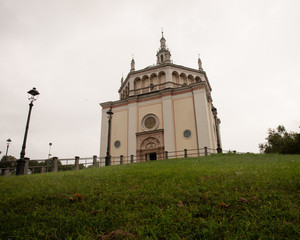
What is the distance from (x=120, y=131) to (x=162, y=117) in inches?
232

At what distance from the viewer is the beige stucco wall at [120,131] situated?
26.2 m

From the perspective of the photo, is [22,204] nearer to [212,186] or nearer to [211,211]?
[211,211]

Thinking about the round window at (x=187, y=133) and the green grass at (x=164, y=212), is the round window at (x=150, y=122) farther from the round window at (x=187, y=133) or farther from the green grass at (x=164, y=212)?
the green grass at (x=164, y=212)

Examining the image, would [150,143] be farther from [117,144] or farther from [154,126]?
[117,144]

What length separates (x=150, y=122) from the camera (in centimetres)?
2666

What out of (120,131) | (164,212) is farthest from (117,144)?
(164,212)

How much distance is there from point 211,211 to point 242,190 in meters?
1.48

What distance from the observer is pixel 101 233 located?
11.4ft

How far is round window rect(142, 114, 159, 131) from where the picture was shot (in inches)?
1030

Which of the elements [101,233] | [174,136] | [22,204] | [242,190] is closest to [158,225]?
[101,233]

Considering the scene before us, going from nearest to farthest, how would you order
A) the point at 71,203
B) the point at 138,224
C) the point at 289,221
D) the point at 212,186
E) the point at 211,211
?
the point at 289,221
the point at 138,224
the point at 211,211
the point at 71,203
the point at 212,186

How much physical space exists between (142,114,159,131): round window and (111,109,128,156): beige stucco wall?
8.09 feet

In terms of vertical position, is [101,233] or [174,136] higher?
[174,136]

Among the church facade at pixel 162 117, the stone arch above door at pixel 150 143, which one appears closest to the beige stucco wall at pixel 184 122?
the church facade at pixel 162 117
